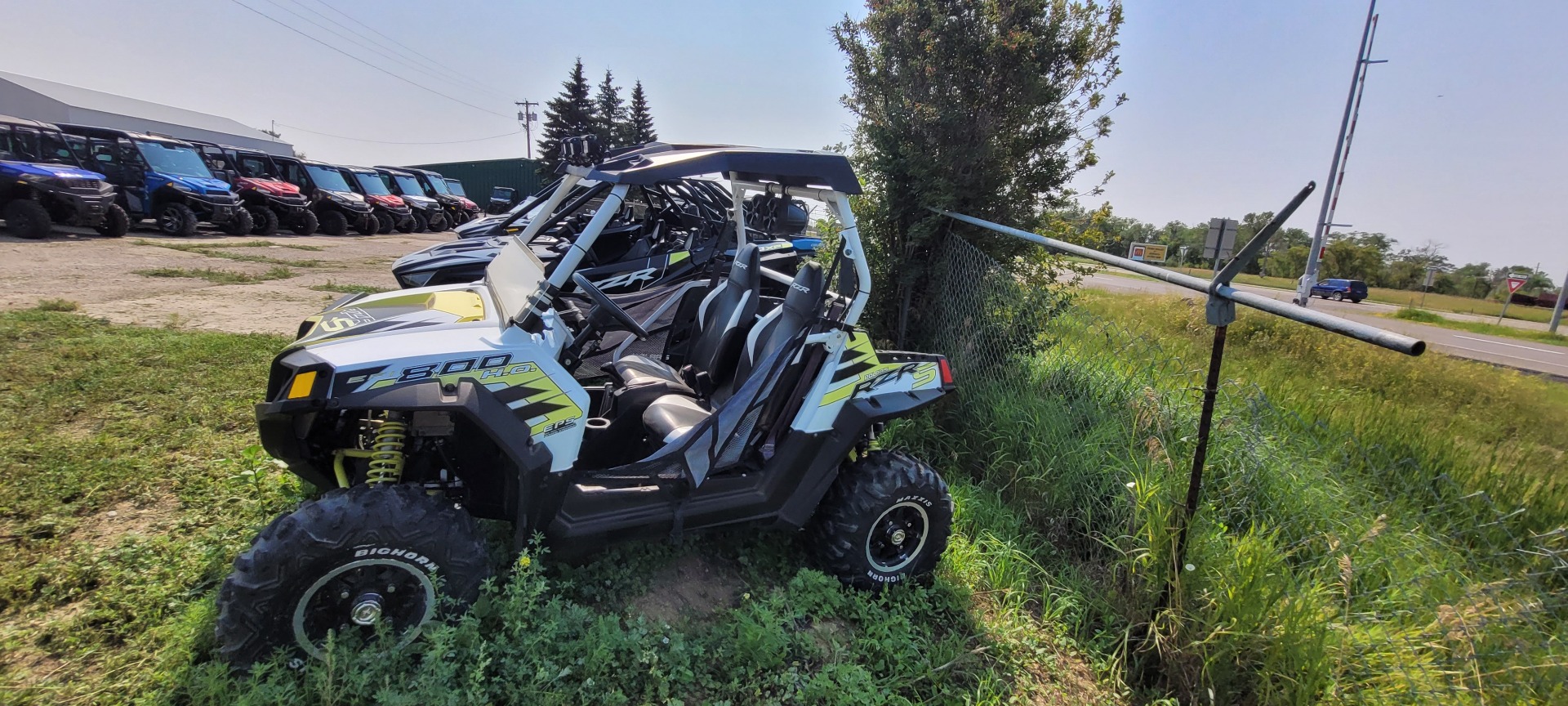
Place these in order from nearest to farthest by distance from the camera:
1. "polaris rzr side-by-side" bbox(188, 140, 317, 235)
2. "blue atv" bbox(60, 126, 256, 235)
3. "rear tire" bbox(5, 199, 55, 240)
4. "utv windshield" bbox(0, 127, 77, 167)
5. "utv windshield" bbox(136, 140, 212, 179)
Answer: "rear tire" bbox(5, 199, 55, 240)
"utv windshield" bbox(0, 127, 77, 167)
"blue atv" bbox(60, 126, 256, 235)
"utv windshield" bbox(136, 140, 212, 179)
"polaris rzr side-by-side" bbox(188, 140, 317, 235)

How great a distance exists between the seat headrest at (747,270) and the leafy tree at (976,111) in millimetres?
1842

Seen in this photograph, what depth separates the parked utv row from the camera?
10.9 metres

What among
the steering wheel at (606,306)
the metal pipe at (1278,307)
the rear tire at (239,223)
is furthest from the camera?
the rear tire at (239,223)

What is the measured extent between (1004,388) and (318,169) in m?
19.5

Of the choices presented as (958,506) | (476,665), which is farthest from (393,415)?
(958,506)

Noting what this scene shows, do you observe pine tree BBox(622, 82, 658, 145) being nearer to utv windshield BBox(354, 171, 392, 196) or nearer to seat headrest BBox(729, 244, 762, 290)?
utv windshield BBox(354, 171, 392, 196)

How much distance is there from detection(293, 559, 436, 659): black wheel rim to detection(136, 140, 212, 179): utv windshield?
15.7 m

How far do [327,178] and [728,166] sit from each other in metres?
19.7

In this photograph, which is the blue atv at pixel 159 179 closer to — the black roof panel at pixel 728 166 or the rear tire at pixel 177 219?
the rear tire at pixel 177 219

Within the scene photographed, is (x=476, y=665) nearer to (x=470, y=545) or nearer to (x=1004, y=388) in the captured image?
(x=470, y=545)

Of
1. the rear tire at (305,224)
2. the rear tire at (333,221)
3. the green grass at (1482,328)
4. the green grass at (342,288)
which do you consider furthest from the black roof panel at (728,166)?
the green grass at (1482,328)

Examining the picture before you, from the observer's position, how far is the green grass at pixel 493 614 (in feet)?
6.73

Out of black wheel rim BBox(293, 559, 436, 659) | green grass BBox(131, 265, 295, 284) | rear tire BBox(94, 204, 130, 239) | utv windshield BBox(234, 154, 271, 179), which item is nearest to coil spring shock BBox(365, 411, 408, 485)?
black wheel rim BBox(293, 559, 436, 659)

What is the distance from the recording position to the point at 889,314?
5.40 m
